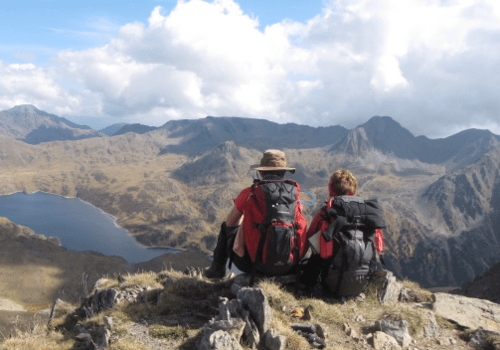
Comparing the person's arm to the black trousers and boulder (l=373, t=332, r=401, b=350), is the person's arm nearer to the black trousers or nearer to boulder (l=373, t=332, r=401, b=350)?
the black trousers

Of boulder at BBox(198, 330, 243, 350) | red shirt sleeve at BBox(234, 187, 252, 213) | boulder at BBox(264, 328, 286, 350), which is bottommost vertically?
boulder at BBox(264, 328, 286, 350)

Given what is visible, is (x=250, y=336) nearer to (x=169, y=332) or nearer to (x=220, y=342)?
(x=220, y=342)

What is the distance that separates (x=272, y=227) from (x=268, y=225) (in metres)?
0.12

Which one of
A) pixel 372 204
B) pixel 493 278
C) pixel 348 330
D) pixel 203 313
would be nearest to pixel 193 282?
pixel 203 313

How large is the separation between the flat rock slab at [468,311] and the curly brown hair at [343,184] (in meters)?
4.22

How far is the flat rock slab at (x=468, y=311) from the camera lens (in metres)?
8.11

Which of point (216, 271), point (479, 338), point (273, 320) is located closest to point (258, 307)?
point (273, 320)

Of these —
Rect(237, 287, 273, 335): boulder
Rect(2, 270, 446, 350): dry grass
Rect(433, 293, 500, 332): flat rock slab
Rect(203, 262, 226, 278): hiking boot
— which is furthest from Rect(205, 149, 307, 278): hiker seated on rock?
Rect(433, 293, 500, 332): flat rock slab

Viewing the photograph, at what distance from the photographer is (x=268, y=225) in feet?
24.5

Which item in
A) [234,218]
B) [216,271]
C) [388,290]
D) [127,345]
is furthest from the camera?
[216,271]

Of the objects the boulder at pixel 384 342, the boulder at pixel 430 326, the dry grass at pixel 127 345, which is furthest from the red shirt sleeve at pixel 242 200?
the boulder at pixel 430 326

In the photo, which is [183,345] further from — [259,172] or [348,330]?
[259,172]

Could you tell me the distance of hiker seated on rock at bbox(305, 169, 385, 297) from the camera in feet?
25.1

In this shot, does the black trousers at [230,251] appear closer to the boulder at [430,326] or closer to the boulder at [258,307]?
the boulder at [258,307]
